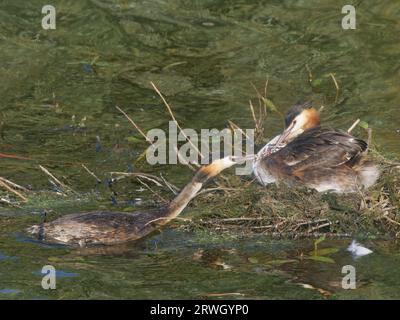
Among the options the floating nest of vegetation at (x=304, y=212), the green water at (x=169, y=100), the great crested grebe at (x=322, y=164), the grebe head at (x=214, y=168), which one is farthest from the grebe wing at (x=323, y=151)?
the green water at (x=169, y=100)

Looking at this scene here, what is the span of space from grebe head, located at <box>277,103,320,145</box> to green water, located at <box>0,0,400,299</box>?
3.36 ft

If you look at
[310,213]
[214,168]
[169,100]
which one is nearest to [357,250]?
[310,213]

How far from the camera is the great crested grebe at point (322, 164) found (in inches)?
420

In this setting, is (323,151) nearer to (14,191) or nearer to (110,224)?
(110,224)

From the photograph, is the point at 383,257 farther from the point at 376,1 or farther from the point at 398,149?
the point at 376,1

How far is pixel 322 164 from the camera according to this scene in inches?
424

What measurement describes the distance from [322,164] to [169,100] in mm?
4612

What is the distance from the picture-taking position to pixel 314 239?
1009cm

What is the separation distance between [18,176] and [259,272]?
12.4 ft

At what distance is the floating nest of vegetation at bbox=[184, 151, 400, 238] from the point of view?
10125mm

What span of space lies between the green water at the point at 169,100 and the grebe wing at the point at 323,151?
3.40 ft

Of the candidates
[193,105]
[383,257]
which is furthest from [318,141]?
[193,105]

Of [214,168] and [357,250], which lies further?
[214,168]

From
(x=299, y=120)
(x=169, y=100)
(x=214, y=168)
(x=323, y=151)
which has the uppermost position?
(x=169, y=100)
